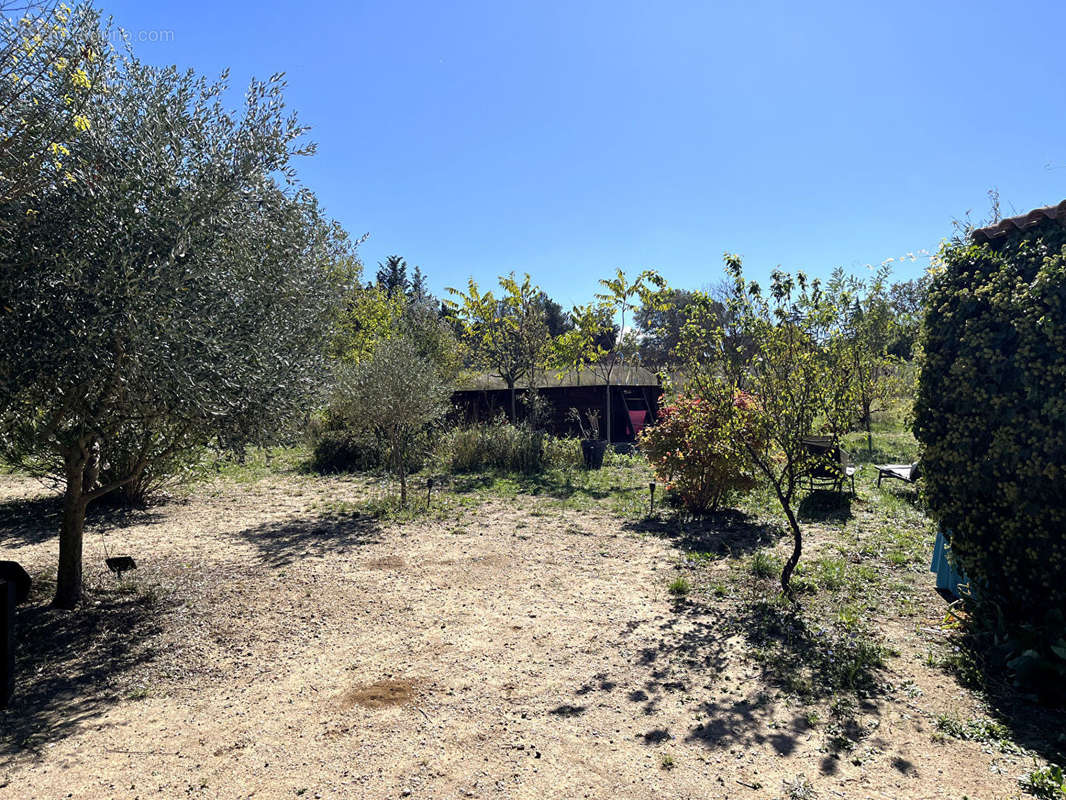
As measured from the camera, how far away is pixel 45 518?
10023 millimetres

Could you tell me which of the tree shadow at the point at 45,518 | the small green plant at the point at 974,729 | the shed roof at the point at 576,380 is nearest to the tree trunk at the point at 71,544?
the tree shadow at the point at 45,518

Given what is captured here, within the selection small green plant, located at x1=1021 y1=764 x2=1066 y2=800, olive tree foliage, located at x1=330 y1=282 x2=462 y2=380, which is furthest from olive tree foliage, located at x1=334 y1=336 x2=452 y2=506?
small green plant, located at x1=1021 y1=764 x2=1066 y2=800

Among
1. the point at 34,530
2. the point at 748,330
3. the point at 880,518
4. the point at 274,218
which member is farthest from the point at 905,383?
the point at 34,530

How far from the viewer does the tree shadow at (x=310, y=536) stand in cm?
837

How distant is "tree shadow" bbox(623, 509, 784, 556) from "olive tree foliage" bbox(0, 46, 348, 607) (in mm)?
5566

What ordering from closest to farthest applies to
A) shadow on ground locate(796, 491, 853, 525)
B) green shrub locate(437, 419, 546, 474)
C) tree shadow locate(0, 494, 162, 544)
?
tree shadow locate(0, 494, 162, 544), shadow on ground locate(796, 491, 853, 525), green shrub locate(437, 419, 546, 474)

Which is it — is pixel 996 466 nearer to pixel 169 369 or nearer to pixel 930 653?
pixel 930 653

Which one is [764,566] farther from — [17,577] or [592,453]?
[592,453]

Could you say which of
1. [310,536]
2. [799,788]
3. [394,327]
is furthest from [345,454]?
[799,788]

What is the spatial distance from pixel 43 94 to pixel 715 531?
893 centimetres

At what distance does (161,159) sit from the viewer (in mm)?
4723

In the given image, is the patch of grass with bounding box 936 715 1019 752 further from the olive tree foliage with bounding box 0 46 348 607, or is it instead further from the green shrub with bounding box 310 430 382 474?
the green shrub with bounding box 310 430 382 474

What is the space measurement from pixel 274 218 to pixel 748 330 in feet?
16.5

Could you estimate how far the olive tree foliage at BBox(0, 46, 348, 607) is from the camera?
4230 mm
